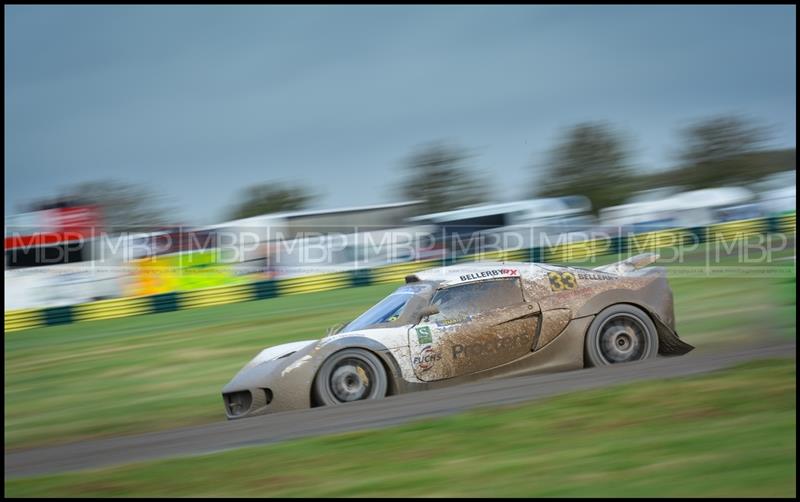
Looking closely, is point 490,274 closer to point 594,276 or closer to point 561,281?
point 561,281

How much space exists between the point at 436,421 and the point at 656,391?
1595 millimetres

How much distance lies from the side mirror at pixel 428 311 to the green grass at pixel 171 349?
85.2 inches

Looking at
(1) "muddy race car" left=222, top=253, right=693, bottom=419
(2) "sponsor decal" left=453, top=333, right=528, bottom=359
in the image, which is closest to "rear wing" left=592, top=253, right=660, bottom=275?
(1) "muddy race car" left=222, top=253, right=693, bottom=419

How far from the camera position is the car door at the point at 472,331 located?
7.16 meters

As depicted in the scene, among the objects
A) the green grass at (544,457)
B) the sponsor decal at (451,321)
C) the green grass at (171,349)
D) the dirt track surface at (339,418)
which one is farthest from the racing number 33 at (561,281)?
the green grass at (171,349)

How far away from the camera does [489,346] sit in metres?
7.24

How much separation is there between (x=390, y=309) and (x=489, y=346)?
0.91 meters

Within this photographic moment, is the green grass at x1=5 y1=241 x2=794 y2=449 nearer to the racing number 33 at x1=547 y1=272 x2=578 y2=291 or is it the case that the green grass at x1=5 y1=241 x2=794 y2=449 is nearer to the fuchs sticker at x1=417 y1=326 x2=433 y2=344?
the fuchs sticker at x1=417 y1=326 x2=433 y2=344

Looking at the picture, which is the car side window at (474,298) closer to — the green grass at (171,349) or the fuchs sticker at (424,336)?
the fuchs sticker at (424,336)

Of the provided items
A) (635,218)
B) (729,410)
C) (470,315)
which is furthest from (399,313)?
(635,218)

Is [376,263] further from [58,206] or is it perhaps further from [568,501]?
[568,501]

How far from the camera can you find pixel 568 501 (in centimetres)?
403

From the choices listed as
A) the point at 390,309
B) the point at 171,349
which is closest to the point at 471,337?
the point at 390,309

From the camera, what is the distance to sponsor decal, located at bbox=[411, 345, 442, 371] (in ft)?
23.4
